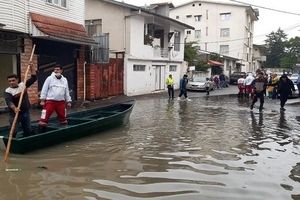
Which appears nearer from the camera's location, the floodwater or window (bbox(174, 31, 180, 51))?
the floodwater

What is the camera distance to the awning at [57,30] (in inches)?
585

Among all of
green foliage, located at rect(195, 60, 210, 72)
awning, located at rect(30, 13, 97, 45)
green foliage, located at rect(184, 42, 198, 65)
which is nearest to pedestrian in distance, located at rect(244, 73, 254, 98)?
awning, located at rect(30, 13, 97, 45)

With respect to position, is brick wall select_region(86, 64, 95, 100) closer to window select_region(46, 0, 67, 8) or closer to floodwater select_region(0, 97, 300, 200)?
window select_region(46, 0, 67, 8)

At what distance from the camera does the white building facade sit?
24.5 metres

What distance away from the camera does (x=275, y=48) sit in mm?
86000

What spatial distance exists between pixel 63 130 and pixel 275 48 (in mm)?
83401

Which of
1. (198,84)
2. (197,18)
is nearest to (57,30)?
(198,84)

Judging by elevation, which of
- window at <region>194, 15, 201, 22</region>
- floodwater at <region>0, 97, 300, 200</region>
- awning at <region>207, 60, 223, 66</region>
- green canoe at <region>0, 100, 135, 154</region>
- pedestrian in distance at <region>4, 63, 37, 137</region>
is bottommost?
floodwater at <region>0, 97, 300, 200</region>

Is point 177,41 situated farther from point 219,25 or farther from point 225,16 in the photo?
point 225,16

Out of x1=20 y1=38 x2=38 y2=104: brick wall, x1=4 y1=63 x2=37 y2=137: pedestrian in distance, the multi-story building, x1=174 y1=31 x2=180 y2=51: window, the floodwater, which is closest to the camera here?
the floodwater

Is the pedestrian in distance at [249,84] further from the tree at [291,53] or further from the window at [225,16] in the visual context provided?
the tree at [291,53]

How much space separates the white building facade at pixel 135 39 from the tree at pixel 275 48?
60782mm

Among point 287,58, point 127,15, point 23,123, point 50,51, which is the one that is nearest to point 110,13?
point 127,15

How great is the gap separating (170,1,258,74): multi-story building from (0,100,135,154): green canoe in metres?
44.5
